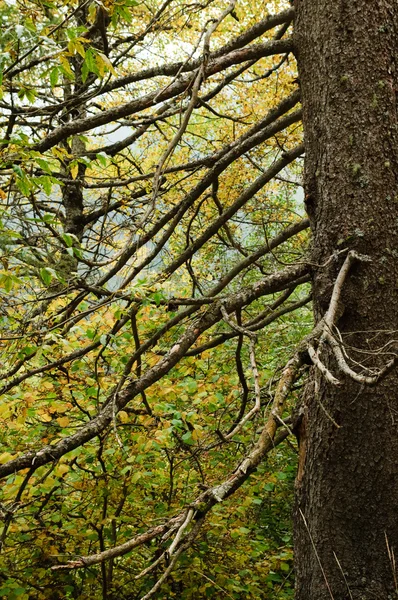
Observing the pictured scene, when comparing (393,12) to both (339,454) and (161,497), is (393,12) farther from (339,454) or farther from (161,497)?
(161,497)

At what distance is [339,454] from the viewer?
2068 mm

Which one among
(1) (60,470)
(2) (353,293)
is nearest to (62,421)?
(1) (60,470)

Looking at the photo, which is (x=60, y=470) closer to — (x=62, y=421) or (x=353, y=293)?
(x=62, y=421)

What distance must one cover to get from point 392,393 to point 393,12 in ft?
5.14

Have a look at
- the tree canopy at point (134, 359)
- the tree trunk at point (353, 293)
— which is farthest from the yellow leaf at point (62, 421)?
the tree trunk at point (353, 293)

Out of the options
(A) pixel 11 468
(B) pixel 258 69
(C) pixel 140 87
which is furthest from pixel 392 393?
(C) pixel 140 87

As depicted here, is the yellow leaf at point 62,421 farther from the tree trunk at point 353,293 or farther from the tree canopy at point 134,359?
the tree trunk at point 353,293

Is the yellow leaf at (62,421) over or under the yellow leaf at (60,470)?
over

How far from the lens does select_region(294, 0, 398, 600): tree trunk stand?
79.6 inches

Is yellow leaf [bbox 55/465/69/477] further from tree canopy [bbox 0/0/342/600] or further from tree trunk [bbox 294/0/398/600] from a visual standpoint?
tree trunk [bbox 294/0/398/600]

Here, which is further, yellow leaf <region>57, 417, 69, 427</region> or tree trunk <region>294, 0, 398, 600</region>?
yellow leaf <region>57, 417, 69, 427</region>

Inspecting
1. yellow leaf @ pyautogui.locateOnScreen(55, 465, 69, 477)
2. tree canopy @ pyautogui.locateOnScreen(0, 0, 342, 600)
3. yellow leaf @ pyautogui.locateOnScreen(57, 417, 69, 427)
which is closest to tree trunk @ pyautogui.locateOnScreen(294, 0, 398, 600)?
tree canopy @ pyautogui.locateOnScreen(0, 0, 342, 600)

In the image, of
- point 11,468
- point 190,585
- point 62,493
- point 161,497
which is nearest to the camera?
point 11,468

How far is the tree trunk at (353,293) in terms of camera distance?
6.63 ft
